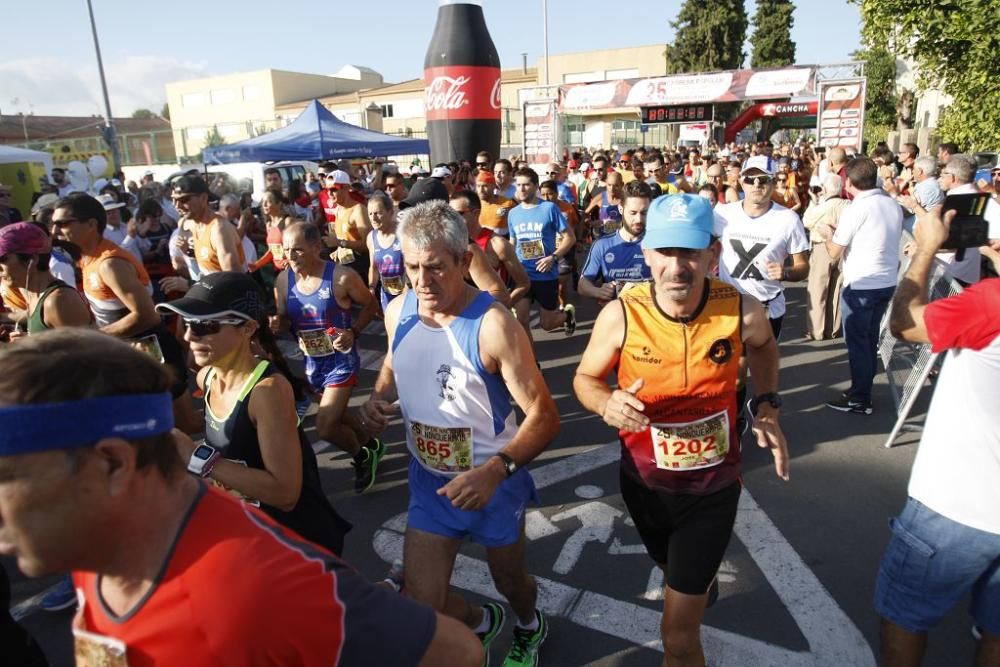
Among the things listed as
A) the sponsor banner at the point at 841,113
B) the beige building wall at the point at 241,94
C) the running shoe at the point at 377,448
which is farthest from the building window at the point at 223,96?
the running shoe at the point at 377,448

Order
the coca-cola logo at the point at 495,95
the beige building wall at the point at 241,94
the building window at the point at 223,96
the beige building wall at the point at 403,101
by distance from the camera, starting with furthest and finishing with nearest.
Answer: the building window at the point at 223,96
the beige building wall at the point at 241,94
the beige building wall at the point at 403,101
the coca-cola logo at the point at 495,95

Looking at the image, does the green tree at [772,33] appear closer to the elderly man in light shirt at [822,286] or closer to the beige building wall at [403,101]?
the beige building wall at [403,101]

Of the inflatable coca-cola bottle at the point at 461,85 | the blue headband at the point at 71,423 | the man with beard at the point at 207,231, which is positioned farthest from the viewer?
the inflatable coca-cola bottle at the point at 461,85

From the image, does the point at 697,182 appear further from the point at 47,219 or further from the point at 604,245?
the point at 47,219

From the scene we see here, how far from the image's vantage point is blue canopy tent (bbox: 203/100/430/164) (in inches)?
543

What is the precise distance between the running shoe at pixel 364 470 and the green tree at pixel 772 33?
181 feet

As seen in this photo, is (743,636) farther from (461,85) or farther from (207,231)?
(461,85)

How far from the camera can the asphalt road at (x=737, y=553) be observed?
289cm

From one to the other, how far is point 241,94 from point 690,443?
71.4m

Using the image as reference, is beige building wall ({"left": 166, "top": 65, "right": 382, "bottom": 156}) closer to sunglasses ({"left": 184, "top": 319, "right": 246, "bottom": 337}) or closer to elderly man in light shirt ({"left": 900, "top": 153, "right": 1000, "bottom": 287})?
elderly man in light shirt ({"left": 900, "top": 153, "right": 1000, "bottom": 287})

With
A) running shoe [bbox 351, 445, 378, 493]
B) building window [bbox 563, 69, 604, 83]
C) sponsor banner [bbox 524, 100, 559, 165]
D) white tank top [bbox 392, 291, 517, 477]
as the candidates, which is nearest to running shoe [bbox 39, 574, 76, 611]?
running shoe [bbox 351, 445, 378, 493]

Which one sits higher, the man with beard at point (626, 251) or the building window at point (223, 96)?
the building window at point (223, 96)

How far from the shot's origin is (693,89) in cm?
1928

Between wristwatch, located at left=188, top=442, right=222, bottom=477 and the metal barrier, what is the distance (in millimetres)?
4545
